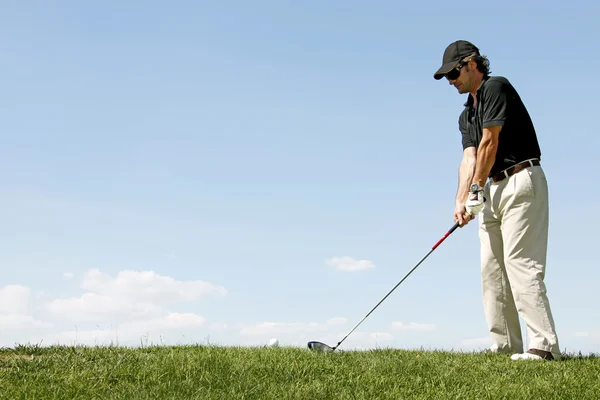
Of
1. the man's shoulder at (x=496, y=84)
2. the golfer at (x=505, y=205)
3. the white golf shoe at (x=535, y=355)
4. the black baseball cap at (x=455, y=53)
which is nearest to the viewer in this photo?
the white golf shoe at (x=535, y=355)

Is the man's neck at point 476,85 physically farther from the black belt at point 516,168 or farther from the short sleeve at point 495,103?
the black belt at point 516,168

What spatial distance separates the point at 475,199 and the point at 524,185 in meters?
0.55

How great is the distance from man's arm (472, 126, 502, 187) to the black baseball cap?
901 millimetres

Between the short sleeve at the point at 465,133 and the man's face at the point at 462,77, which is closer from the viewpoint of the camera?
the man's face at the point at 462,77

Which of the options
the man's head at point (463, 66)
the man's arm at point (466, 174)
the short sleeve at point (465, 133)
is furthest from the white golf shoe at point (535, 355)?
the man's head at point (463, 66)

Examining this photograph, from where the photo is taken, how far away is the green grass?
611cm

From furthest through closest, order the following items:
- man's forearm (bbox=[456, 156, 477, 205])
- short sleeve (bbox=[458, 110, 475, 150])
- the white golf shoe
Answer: short sleeve (bbox=[458, 110, 475, 150]) → man's forearm (bbox=[456, 156, 477, 205]) → the white golf shoe

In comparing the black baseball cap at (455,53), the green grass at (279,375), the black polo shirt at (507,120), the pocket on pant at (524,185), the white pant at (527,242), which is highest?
the black baseball cap at (455,53)

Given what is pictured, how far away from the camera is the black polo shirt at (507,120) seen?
25.2 feet

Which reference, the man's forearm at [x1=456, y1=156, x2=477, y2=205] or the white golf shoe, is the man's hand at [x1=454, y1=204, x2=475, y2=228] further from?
the white golf shoe

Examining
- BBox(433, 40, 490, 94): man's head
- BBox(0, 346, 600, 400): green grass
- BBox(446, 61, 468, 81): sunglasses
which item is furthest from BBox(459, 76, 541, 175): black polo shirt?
BBox(0, 346, 600, 400): green grass

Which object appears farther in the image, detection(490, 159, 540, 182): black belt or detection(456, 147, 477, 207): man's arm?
detection(456, 147, 477, 207): man's arm

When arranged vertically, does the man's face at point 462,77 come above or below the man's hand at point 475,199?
above

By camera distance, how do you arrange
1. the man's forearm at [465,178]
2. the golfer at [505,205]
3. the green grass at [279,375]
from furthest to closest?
the man's forearm at [465,178] → the golfer at [505,205] → the green grass at [279,375]
